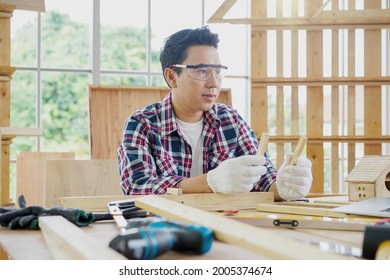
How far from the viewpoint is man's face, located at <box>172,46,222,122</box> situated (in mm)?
2227


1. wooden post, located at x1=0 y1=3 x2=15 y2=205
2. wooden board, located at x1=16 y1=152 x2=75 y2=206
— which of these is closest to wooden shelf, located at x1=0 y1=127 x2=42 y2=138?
wooden post, located at x1=0 y1=3 x2=15 y2=205

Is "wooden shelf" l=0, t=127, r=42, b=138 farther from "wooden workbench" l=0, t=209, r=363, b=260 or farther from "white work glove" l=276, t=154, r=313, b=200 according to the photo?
"wooden workbench" l=0, t=209, r=363, b=260

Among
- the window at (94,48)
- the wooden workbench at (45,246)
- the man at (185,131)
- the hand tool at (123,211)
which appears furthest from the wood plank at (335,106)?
the wooden workbench at (45,246)

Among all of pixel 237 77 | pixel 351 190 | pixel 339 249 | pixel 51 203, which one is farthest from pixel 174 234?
pixel 237 77

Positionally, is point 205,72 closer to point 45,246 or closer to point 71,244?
point 45,246

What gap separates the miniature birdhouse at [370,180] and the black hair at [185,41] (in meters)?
0.83

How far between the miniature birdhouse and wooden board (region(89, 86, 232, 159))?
2.48 meters

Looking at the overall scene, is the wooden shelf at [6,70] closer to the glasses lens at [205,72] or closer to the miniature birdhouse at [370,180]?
the glasses lens at [205,72]

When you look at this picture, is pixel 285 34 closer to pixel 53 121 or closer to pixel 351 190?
pixel 53 121

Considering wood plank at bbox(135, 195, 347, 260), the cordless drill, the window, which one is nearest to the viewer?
wood plank at bbox(135, 195, 347, 260)

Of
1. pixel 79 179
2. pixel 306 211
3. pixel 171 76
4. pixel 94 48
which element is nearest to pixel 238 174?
pixel 306 211

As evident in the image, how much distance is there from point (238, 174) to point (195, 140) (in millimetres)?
686
